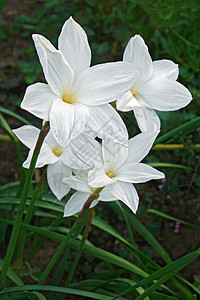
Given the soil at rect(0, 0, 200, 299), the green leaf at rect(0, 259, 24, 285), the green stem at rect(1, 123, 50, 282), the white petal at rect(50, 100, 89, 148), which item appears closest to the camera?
the white petal at rect(50, 100, 89, 148)

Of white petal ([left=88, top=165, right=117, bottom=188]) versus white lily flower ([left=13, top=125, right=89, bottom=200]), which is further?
white lily flower ([left=13, top=125, right=89, bottom=200])

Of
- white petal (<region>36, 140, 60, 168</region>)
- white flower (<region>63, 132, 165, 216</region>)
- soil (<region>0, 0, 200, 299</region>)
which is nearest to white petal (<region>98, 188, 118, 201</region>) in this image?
white flower (<region>63, 132, 165, 216</region>)

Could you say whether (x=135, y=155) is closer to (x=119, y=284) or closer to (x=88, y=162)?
(x=88, y=162)

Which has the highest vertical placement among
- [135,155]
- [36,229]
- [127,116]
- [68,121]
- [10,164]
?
[68,121]

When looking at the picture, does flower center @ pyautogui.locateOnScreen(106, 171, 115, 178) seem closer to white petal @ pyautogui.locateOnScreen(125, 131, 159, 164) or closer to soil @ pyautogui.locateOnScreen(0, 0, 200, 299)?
white petal @ pyautogui.locateOnScreen(125, 131, 159, 164)

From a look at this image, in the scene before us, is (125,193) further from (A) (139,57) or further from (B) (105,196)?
(A) (139,57)

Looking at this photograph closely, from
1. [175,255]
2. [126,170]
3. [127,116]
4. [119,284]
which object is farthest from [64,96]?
[175,255]
